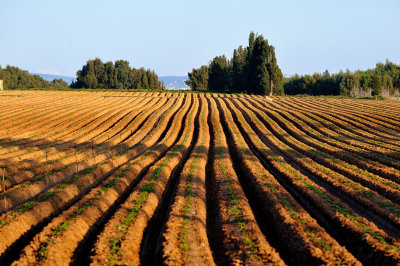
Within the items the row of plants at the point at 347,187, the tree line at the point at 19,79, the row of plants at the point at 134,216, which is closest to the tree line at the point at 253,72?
the row of plants at the point at 347,187

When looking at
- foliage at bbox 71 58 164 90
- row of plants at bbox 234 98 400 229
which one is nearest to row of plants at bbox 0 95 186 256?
row of plants at bbox 234 98 400 229

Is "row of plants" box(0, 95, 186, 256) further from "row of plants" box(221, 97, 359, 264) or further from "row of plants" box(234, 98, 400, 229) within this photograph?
"row of plants" box(234, 98, 400, 229)

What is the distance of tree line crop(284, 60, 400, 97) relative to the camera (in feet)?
351

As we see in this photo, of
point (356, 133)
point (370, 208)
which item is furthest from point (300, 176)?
point (356, 133)

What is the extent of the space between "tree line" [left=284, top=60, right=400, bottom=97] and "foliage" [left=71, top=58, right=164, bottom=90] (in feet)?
204

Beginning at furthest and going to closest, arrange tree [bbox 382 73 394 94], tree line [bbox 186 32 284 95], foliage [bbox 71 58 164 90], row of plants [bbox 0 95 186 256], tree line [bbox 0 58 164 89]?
1. foliage [bbox 71 58 164 90]
2. tree line [bbox 0 58 164 89]
3. tree [bbox 382 73 394 94]
4. tree line [bbox 186 32 284 95]
5. row of plants [bbox 0 95 186 256]

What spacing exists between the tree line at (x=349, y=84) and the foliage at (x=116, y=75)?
62252 mm

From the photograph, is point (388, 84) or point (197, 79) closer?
point (388, 84)

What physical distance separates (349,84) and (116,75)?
92665mm

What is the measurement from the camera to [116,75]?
479 ft

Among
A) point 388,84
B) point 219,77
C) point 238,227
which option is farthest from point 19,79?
point 238,227

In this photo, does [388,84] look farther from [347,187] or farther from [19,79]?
[19,79]

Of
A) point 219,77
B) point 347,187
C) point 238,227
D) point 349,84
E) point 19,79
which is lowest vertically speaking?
point 347,187

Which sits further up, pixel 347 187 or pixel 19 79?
pixel 19 79
